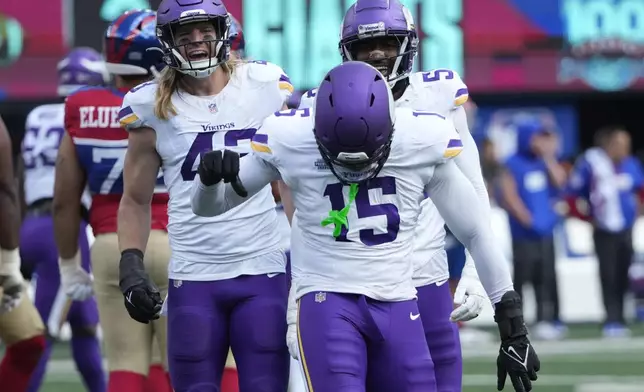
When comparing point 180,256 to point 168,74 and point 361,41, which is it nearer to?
point 168,74

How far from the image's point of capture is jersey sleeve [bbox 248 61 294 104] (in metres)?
5.33

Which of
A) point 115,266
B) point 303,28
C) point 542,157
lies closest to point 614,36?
point 303,28

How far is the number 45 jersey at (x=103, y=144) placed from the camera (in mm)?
5957

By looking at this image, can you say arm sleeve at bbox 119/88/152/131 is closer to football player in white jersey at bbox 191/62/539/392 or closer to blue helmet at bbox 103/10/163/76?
football player in white jersey at bbox 191/62/539/392

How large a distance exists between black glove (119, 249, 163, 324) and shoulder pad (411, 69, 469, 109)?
1153 mm

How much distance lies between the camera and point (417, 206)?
15.8 feet

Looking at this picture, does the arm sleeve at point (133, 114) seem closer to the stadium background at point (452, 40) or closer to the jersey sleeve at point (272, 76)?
the jersey sleeve at point (272, 76)

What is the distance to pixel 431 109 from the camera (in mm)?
5352

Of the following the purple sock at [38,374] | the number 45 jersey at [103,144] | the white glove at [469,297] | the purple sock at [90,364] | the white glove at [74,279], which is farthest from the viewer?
the purple sock at [90,364]

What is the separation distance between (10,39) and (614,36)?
22.7 feet

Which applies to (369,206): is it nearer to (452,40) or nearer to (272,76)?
(272,76)

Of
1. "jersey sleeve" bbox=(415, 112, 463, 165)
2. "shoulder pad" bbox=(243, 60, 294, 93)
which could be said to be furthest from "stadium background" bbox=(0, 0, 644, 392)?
"jersey sleeve" bbox=(415, 112, 463, 165)

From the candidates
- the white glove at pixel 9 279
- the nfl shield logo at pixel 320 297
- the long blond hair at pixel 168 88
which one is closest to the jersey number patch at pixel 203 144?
the long blond hair at pixel 168 88

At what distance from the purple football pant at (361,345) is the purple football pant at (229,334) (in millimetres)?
408
